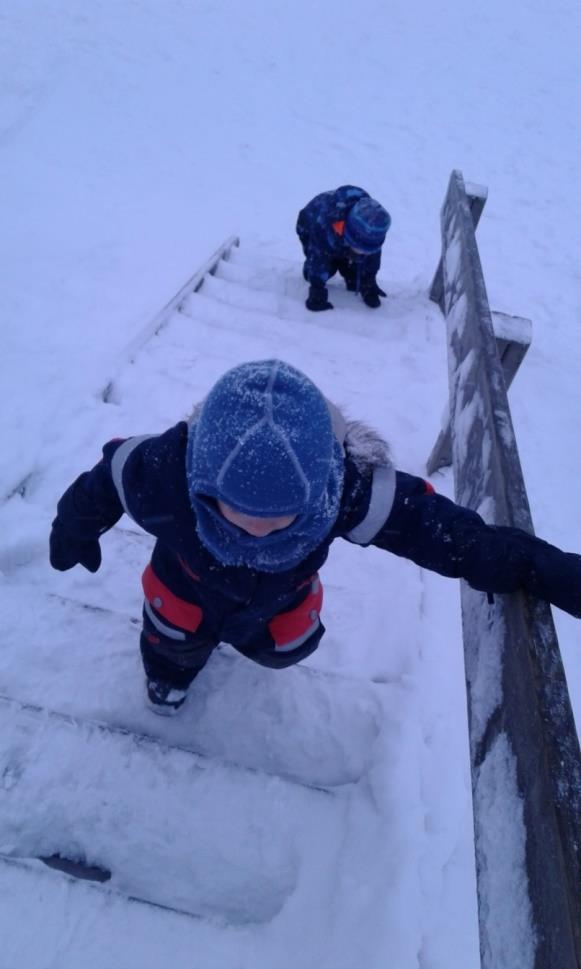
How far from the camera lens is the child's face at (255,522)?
1.49 m

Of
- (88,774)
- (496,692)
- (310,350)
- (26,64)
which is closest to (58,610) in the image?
(88,774)

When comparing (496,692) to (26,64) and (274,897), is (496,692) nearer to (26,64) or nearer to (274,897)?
(274,897)

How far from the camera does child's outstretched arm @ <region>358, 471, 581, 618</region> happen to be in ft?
4.60

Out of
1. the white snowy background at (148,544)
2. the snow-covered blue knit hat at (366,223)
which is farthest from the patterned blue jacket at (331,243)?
the white snowy background at (148,544)

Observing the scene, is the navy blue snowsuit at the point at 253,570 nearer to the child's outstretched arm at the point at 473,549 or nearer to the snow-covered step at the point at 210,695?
the child's outstretched arm at the point at 473,549

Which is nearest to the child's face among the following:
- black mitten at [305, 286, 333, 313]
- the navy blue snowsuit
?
the navy blue snowsuit

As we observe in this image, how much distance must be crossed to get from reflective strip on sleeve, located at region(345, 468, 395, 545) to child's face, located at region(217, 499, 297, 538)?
0.26 metres

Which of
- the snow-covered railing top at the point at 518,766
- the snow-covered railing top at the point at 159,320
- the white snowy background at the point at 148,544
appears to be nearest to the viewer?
the snow-covered railing top at the point at 518,766

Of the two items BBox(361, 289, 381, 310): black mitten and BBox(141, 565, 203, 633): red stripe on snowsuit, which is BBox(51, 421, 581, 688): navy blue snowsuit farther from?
BBox(361, 289, 381, 310): black mitten

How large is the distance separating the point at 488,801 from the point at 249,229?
6.88 metres

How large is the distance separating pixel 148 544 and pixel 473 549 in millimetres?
1584

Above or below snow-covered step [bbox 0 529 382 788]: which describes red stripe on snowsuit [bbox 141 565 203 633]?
above

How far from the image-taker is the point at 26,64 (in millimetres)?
9039

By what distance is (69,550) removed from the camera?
1878 millimetres
